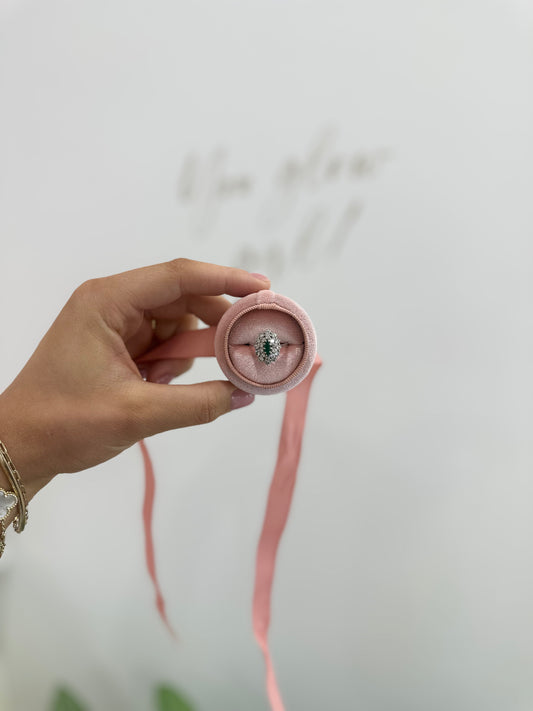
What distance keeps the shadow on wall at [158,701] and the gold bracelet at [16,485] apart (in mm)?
639

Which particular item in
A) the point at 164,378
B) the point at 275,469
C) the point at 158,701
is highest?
the point at 164,378

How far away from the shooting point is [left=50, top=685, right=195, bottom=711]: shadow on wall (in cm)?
116

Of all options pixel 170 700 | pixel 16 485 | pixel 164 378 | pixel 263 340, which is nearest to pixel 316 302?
pixel 164 378

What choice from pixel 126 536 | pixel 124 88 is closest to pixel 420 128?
pixel 124 88

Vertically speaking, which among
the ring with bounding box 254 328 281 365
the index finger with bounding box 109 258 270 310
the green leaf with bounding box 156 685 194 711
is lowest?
the green leaf with bounding box 156 685 194 711

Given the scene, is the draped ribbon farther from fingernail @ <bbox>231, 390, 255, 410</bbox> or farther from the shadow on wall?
the shadow on wall

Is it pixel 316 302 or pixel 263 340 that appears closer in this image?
pixel 263 340

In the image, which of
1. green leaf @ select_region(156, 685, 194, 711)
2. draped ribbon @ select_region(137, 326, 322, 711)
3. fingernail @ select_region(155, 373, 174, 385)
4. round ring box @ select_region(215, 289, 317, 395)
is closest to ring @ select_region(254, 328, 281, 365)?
round ring box @ select_region(215, 289, 317, 395)

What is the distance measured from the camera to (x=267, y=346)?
0.65 m

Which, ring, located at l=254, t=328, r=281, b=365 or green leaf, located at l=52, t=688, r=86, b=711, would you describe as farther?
green leaf, located at l=52, t=688, r=86, b=711

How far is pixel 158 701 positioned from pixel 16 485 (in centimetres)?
72

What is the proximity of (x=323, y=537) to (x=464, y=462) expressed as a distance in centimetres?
31

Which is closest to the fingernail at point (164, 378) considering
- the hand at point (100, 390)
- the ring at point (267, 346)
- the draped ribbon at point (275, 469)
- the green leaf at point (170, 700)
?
the draped ribbon at point (275, 469)

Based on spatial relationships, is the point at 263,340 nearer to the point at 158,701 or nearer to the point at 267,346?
the point at 267,346
